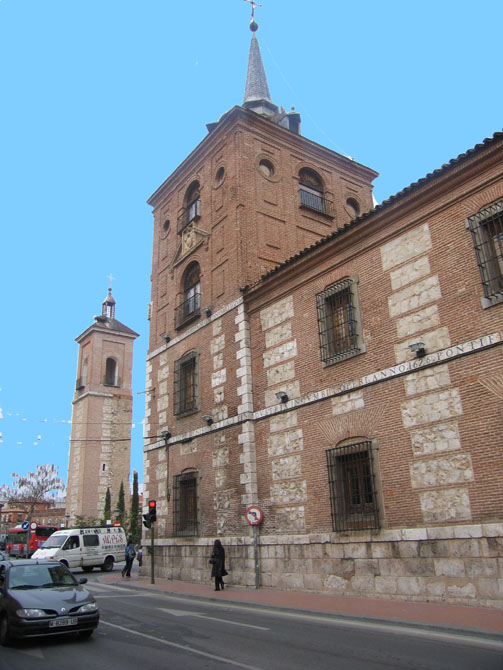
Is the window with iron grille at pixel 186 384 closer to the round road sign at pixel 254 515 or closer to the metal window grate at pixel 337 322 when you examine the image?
the round road sign at pixel 254 515

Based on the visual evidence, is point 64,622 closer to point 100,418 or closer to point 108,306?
point 100,418

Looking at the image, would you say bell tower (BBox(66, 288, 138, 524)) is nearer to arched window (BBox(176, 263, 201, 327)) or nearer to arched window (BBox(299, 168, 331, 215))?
arched window (BBox(176, 263, 201, 327))

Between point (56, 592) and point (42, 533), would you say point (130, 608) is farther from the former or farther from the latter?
point (42, 533)

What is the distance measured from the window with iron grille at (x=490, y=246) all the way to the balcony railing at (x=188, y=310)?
1051 centimetres

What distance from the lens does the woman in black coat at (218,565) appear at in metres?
14.7

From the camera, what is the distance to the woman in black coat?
48.1ft

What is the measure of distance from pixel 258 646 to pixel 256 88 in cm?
2567

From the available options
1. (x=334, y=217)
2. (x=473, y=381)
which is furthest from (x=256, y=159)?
(x=473, y=381)

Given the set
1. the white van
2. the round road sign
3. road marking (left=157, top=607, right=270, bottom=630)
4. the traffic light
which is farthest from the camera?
the white van

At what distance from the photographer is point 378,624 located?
29.4ft

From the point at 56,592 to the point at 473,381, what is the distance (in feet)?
26.8

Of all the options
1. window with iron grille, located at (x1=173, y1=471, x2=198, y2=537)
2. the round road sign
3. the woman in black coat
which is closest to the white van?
window with iron grille, located at (x1=173, y1=471, x2=198, y2=537)

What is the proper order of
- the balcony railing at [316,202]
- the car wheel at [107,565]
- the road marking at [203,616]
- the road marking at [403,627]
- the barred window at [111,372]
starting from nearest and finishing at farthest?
the road marking at [403,627], the road marking at [203,616], the balcony railing at [316,202], the car wheel at [107,565], the barred window at [111,372]

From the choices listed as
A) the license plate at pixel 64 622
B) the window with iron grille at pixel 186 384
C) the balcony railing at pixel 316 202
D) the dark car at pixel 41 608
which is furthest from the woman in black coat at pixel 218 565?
the balcony railing at pixel 316 202
